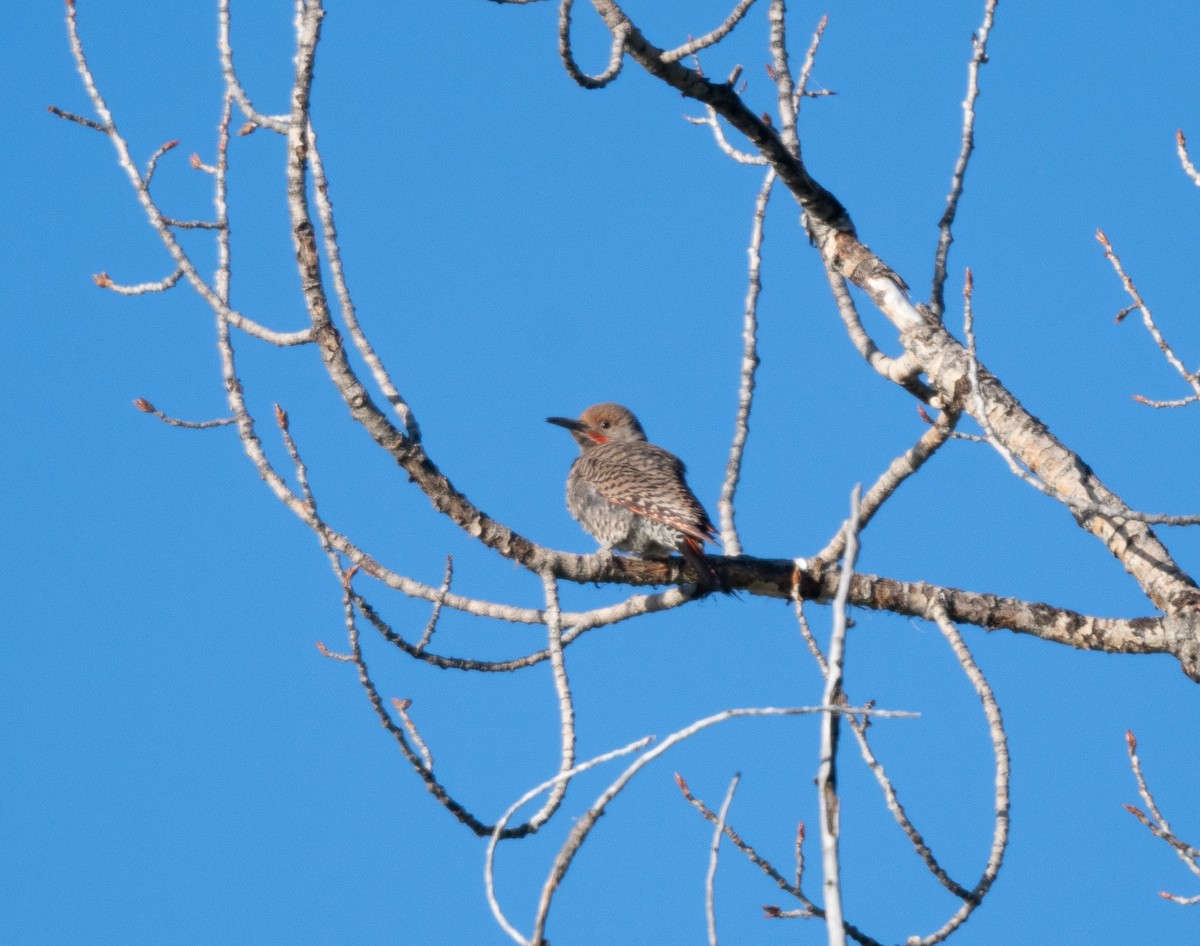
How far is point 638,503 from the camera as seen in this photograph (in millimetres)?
6535

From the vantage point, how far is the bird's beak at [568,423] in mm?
8773

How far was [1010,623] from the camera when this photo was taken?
4.86 meters

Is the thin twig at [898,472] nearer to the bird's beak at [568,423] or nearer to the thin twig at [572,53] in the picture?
the thin twig at [572,53]

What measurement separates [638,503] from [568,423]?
7.63 feet

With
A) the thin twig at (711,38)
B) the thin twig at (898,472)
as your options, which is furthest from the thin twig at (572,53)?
the thin twig at (898,472)

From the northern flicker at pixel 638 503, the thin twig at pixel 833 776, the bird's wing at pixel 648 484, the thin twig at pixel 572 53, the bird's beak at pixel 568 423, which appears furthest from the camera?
the bird's beak at pixel 568 423

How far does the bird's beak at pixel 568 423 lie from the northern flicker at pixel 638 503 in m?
0.17

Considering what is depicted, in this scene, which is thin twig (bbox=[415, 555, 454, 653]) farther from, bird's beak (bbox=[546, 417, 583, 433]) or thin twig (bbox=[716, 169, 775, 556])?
bird's beak (bbox=[546, 417, 583, 433])

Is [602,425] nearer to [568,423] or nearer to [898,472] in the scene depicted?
[568,423]

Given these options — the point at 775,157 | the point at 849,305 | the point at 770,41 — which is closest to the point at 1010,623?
the point at 849,305

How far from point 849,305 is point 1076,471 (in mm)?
1178

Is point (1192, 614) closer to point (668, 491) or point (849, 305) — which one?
point (849, 305)

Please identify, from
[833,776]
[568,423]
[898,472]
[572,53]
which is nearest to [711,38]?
[572,53]

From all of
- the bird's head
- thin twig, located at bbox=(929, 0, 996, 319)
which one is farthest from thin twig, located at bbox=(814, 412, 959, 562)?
the bird's head
